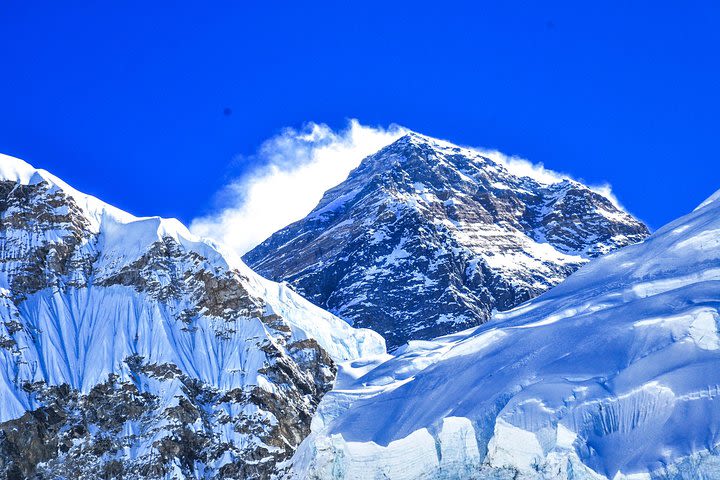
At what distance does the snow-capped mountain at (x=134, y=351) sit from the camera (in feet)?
424

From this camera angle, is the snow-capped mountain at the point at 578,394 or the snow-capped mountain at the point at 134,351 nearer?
the snow-capped mountain at the point at 578,394

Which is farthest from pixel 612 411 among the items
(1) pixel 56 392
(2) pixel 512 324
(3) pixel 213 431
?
(1) pixel 56 392

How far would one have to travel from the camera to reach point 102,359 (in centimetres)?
13688

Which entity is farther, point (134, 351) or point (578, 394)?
point (134, 351)

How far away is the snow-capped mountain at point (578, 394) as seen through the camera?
7806cm

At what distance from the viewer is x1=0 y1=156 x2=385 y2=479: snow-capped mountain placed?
129375mm

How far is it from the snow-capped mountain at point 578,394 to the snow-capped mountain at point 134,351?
28.0 meters

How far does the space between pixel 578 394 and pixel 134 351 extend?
70503 millimetres

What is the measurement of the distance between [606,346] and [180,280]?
76.1 meters

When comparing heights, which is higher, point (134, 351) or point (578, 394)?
point (134, 351)

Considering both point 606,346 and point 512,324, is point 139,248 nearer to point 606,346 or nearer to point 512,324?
point 512,324

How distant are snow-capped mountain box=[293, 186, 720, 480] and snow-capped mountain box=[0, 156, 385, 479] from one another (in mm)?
28028

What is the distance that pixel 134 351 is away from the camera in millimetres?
139250

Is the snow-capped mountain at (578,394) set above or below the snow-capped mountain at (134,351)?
below
